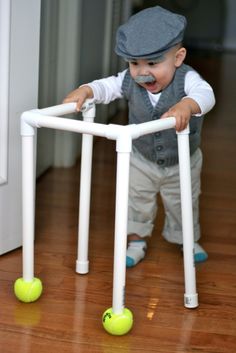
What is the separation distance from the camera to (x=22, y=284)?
147cm

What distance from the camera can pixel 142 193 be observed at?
1.73 m

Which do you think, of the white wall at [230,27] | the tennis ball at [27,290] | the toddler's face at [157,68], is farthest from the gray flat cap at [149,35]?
the white wall at [230,27]

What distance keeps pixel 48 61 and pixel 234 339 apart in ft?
4.00


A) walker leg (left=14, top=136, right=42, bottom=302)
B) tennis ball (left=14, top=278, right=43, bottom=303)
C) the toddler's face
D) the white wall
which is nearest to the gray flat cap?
the toddler's face

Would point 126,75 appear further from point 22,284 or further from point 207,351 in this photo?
point 207,351

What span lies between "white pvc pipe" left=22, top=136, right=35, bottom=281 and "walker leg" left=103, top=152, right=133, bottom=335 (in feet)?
0.66

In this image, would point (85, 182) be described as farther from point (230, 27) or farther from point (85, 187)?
point (230, 27)

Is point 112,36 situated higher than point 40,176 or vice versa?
point 112,36

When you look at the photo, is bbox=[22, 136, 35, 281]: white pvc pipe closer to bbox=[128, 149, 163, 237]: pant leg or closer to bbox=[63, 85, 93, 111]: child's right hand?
bbox=[63, 85, 93, 111]: child's right hand

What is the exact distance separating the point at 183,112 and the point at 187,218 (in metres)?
0.22

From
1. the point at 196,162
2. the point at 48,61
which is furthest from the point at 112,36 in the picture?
the point at 196,162

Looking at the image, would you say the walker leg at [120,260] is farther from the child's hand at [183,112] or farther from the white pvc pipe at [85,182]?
the white pvc pipe at [85,182]

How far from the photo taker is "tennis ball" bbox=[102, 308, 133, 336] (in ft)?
4.41

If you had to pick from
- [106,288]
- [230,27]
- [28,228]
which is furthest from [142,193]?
[230,27]
